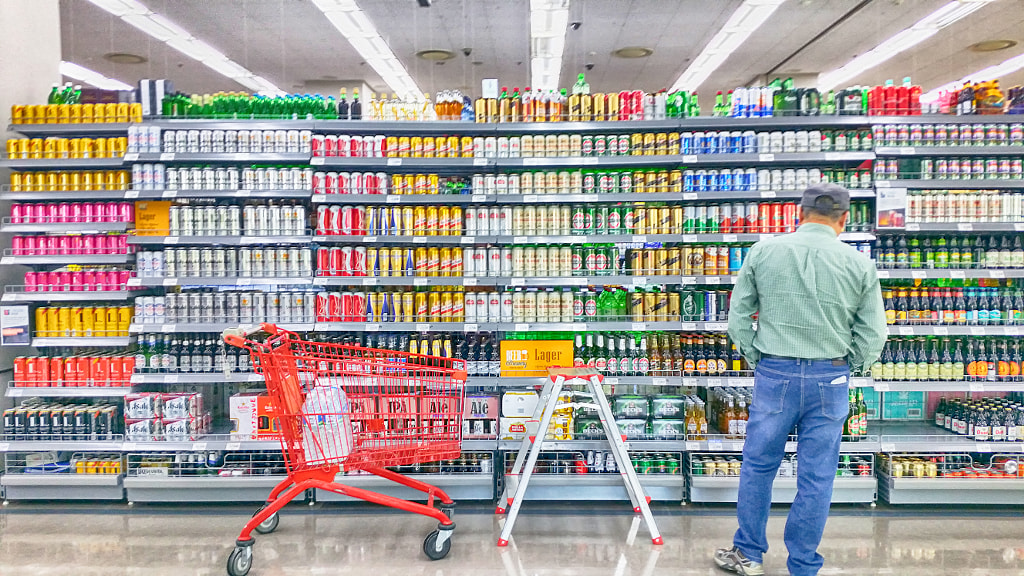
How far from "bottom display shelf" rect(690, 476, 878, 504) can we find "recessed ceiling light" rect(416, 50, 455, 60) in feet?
29.5

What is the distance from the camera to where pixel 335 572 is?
367 cm

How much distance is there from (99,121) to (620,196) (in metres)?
3.72

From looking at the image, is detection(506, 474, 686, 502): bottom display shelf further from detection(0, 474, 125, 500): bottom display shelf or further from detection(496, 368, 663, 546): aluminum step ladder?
detection(0, 474, 125, 500): bottom display shelf

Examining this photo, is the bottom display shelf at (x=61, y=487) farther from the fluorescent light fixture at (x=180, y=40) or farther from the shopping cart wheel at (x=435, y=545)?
the fluorescent light fixture at (x=180, y=40)

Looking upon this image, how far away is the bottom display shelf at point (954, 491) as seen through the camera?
453 cm

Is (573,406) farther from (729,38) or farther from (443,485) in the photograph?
(729,38)

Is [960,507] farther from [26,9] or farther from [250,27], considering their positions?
[250,27]

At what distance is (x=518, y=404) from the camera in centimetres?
464

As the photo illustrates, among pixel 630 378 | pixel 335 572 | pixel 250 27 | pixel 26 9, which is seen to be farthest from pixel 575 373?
pixel 250 27

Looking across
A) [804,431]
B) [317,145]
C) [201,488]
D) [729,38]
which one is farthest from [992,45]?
[201,488]

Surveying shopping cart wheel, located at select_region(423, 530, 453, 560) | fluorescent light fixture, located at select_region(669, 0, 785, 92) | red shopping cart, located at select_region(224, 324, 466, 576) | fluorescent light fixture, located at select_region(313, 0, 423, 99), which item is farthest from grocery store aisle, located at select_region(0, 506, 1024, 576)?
fluorescent light fixture, located at select_region(669, 0, 785, 92)

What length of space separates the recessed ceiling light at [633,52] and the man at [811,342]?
29.1 feet

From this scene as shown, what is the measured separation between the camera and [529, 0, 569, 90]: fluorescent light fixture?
874 centimetres

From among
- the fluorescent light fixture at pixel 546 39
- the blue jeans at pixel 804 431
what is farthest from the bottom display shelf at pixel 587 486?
the fluorescent light fixture at pixel 546 39
